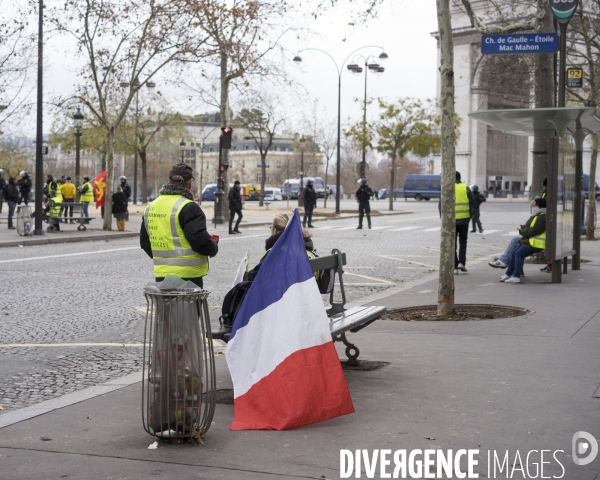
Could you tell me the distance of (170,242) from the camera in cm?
639

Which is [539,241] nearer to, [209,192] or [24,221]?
[24,221]

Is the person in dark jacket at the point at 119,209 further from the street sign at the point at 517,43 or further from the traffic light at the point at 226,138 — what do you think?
the street sign at the point at 517,43

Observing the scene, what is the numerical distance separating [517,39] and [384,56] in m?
36.7

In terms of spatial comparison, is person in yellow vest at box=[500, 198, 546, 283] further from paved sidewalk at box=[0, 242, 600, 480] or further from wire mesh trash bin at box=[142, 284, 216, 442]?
wire mesh trash bin at box=[142, 284, 216, 442]

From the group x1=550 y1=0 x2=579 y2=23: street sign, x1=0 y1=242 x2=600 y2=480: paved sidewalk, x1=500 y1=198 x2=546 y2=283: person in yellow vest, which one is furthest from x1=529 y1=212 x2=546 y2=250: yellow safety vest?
x1=0 y1=242 x2=600 y2=480: paved sidewalk

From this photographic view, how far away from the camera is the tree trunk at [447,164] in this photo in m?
10.2

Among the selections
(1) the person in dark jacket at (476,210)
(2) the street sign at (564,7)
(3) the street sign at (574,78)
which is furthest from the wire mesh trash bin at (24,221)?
(2) the street sign at (564,7)

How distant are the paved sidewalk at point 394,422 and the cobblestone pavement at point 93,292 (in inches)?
36.4

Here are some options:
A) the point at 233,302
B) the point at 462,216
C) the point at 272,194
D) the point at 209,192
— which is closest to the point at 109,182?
the point at 462,216

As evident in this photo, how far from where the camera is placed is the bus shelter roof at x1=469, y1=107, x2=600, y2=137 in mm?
12766

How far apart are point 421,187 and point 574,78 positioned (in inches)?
2876

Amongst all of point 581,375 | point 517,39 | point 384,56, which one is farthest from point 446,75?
point 384,56

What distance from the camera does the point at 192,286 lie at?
545 centimetres

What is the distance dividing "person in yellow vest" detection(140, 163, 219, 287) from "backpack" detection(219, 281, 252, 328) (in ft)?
0.97
